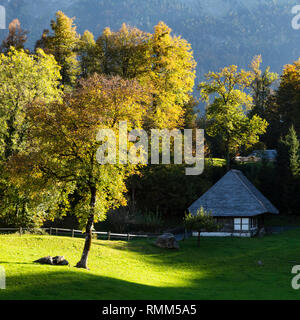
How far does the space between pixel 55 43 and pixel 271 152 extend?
37.8 m

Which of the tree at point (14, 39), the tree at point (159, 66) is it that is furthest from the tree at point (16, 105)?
the tree at point (14, 39)

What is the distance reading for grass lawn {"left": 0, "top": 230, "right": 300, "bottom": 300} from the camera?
20.0 meters

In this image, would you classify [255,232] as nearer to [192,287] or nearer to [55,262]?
[192,287]

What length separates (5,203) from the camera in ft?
115

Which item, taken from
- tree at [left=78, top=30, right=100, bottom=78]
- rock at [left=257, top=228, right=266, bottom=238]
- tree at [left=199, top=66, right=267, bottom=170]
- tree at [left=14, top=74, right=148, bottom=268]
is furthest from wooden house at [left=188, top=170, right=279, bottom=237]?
tree at [left=78, top=30, right=100, bottom=78]

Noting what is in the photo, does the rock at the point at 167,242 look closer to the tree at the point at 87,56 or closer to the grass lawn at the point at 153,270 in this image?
the grass lawn at the point at 153,270

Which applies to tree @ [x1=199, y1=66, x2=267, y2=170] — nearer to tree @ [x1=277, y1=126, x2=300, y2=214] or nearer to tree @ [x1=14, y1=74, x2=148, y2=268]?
tree @ [x1=277, y1=126, x2=300, y2=214]

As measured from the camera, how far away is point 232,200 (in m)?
48.2

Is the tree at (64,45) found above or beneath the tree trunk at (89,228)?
above

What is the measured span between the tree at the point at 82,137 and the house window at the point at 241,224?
24951mm

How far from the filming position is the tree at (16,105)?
35281 millimetres

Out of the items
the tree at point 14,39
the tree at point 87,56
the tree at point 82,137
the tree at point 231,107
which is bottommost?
the tree at point 82,137
